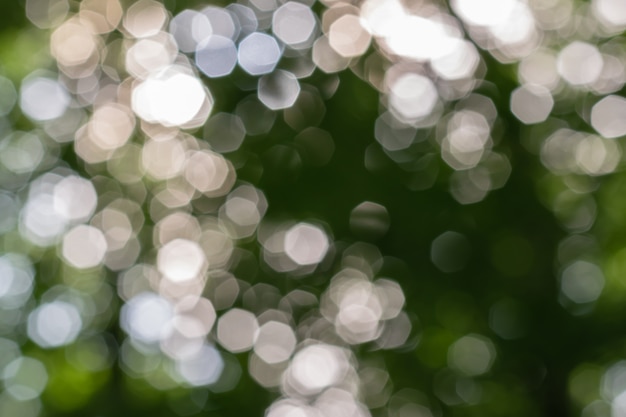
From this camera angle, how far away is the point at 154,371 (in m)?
3.06

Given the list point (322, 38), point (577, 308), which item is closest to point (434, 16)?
point (322, 38)

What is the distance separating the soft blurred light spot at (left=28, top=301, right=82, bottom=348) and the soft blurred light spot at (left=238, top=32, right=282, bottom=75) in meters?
1.41

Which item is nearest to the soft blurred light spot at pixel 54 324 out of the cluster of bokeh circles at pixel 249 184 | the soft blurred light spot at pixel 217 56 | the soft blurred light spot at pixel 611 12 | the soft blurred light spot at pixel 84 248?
the cluster of bokeh circles at pixel 249 184

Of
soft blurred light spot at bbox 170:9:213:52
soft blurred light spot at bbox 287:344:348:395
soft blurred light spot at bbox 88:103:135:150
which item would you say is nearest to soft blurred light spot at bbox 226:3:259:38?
soft blurred light spot at bbox 170:9:213:52

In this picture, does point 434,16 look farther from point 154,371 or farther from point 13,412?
point 13,412

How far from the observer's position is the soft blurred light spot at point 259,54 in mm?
2023

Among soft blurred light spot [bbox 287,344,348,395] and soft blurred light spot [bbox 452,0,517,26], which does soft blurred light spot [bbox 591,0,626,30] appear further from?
soft blurred light spot [bbox 287,344,348,395]

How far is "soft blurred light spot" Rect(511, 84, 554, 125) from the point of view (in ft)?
6.74

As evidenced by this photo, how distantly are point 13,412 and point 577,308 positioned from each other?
2.10 metres

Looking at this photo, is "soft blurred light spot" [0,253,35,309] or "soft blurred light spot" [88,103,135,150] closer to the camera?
"soft blurred light spot" [88,103,135,150]

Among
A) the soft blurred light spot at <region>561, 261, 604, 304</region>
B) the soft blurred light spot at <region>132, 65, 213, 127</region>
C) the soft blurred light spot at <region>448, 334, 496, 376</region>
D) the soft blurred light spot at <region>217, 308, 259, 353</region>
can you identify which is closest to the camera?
the soft blurred light spot at <region>561, 261, 604, 304</region>

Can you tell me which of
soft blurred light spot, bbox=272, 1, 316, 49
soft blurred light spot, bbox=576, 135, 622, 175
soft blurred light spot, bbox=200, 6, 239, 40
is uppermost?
soft blurred light spot, bbox=272, 1, 316, 49

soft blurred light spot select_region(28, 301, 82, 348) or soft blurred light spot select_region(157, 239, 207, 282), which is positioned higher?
soft blurred light spot select_region(157, 239, 207, 282)

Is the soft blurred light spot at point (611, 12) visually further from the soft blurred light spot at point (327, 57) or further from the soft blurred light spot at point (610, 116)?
the soft blurred light spot at point (327, 57)
